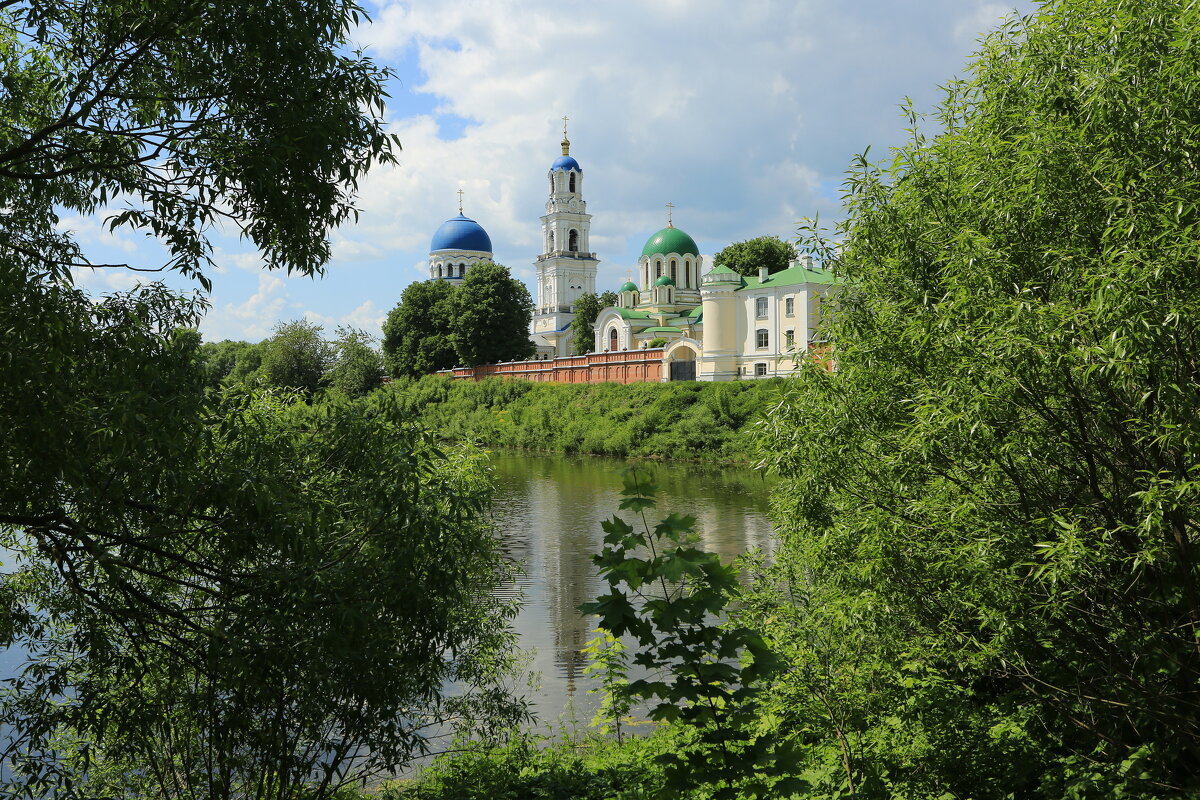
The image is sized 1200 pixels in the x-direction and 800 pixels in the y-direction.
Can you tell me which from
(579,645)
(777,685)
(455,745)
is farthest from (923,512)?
(579,645)

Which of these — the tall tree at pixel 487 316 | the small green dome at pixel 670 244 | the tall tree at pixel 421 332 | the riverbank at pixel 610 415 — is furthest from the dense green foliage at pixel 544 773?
the small green dome at pixel 670 244

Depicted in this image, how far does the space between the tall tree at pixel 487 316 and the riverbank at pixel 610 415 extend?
274 cm

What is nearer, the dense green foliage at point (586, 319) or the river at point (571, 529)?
the river at point (571, 529)

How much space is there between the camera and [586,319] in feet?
240

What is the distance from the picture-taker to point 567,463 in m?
38.1

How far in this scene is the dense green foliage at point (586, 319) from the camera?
71.0 meters

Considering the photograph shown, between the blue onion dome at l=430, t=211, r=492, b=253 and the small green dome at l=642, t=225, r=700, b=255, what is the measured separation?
1975cm

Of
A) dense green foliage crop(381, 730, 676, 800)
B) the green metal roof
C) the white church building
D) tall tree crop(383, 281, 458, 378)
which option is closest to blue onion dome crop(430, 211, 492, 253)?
the white church building

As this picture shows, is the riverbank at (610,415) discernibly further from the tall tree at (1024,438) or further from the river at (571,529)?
the tall tree at (1024,438)

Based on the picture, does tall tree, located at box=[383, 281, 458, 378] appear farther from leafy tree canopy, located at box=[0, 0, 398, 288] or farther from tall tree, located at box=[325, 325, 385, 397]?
leafy tree canopy, located at box=[0, 0, 398, 288]

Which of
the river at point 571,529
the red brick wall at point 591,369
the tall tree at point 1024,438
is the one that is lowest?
the river at point 571,529

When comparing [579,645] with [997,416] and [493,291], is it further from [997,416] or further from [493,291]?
[493,291]

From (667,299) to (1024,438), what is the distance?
57.7m

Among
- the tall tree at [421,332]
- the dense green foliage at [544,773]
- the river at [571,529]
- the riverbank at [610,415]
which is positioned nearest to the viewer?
the dense green foliage at [544,773]
